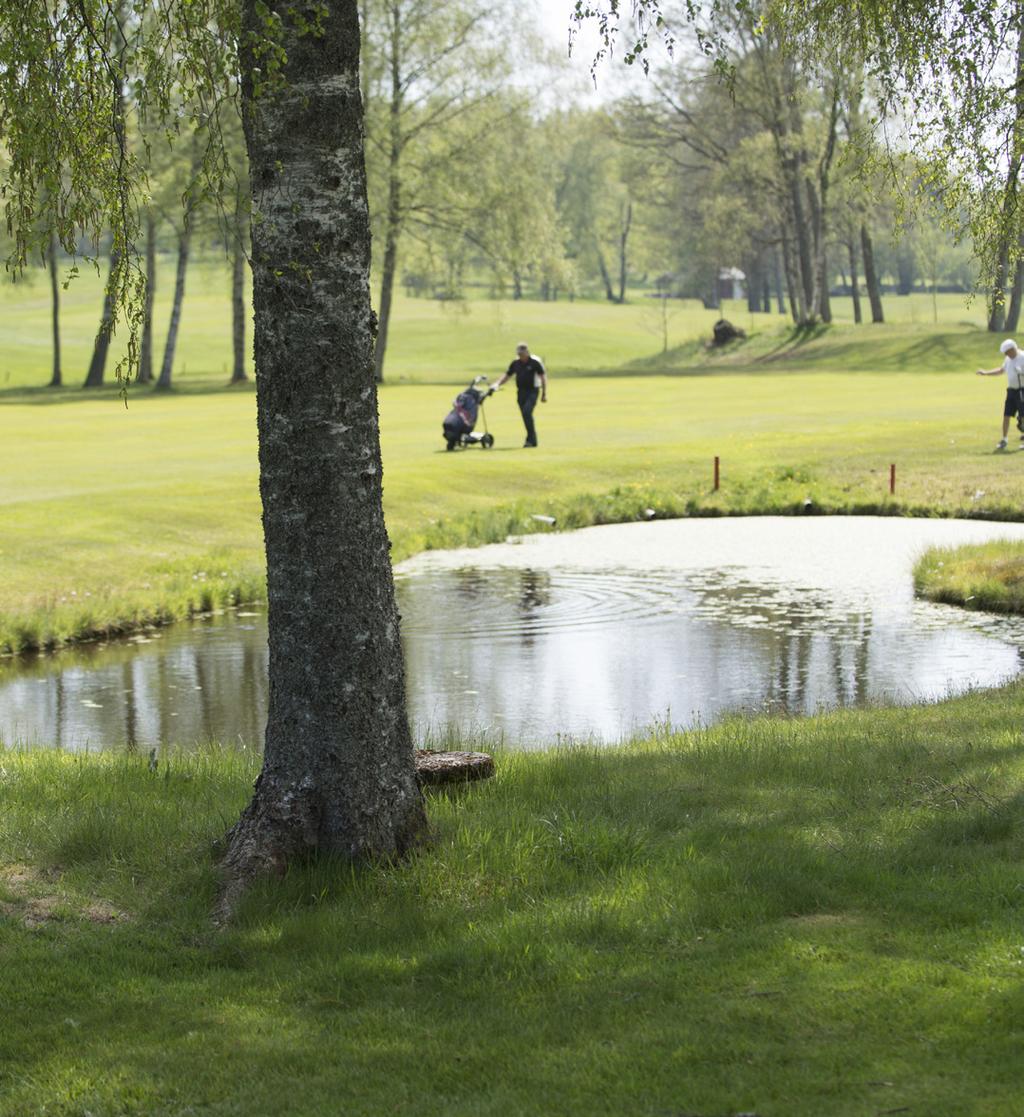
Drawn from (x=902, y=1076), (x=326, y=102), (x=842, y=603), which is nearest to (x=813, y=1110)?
(x=902, y=1076)

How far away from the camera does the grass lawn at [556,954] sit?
4.93 metres

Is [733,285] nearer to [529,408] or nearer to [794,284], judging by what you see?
[794,284]

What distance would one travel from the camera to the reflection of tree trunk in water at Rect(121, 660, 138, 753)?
43.7 feet

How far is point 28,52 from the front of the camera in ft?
21.7

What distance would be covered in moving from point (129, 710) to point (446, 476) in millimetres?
15780

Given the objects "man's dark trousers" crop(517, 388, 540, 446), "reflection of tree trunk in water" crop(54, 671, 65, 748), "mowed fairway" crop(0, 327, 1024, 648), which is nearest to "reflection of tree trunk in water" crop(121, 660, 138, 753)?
"reflection of tree trunk in water" crop(54, 671, 65, 748)

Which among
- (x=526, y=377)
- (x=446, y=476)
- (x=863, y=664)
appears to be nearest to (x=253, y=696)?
(x=863, y=664)

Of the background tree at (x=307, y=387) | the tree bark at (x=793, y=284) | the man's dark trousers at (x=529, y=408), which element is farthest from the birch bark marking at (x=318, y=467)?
the tree bark at (x=793, y=284)

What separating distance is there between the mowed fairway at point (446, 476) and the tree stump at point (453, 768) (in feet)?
A: 32.9

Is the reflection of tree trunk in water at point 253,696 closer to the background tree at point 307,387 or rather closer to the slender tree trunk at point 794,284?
the background tree at point 307,387

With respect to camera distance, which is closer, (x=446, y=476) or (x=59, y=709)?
(x=59, y=709)

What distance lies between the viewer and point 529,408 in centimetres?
3441

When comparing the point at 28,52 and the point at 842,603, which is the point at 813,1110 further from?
the point at 842,603

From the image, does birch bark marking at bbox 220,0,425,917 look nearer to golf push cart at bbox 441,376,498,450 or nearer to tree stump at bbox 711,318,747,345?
golf push cart at bbox 441,376,498,450
